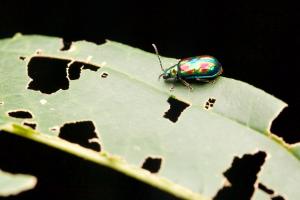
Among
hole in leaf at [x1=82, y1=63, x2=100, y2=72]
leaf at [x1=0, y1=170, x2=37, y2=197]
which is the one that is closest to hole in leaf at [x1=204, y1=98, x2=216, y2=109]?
hole in leaf at [x1=82, y1=63, x2=100, y2=72]

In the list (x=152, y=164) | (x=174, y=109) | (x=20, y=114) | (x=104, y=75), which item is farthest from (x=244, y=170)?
(x=20, y=114)

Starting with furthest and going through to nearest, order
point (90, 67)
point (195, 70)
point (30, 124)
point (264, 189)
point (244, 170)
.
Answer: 1. point (195, 70)
2. point (90, 67)
3. point (244, 170)
4. point (30, 124)
5. point (264, 189)

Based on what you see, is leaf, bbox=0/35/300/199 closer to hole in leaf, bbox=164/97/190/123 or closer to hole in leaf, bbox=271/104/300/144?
hole in leaf, bbox=164/97/190/123

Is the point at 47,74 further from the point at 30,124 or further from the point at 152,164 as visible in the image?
the point at 152,164

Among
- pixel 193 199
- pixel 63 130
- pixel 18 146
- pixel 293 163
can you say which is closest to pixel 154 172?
pixel 193 199

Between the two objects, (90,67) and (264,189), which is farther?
(90,67)

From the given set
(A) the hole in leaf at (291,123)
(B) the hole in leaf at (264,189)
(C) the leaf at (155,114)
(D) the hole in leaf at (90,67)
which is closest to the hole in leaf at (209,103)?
(C) the leaf at (155,114)

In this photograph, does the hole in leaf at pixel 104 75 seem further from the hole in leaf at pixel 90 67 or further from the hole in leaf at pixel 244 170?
the hole in leaf at pixel 244 170
